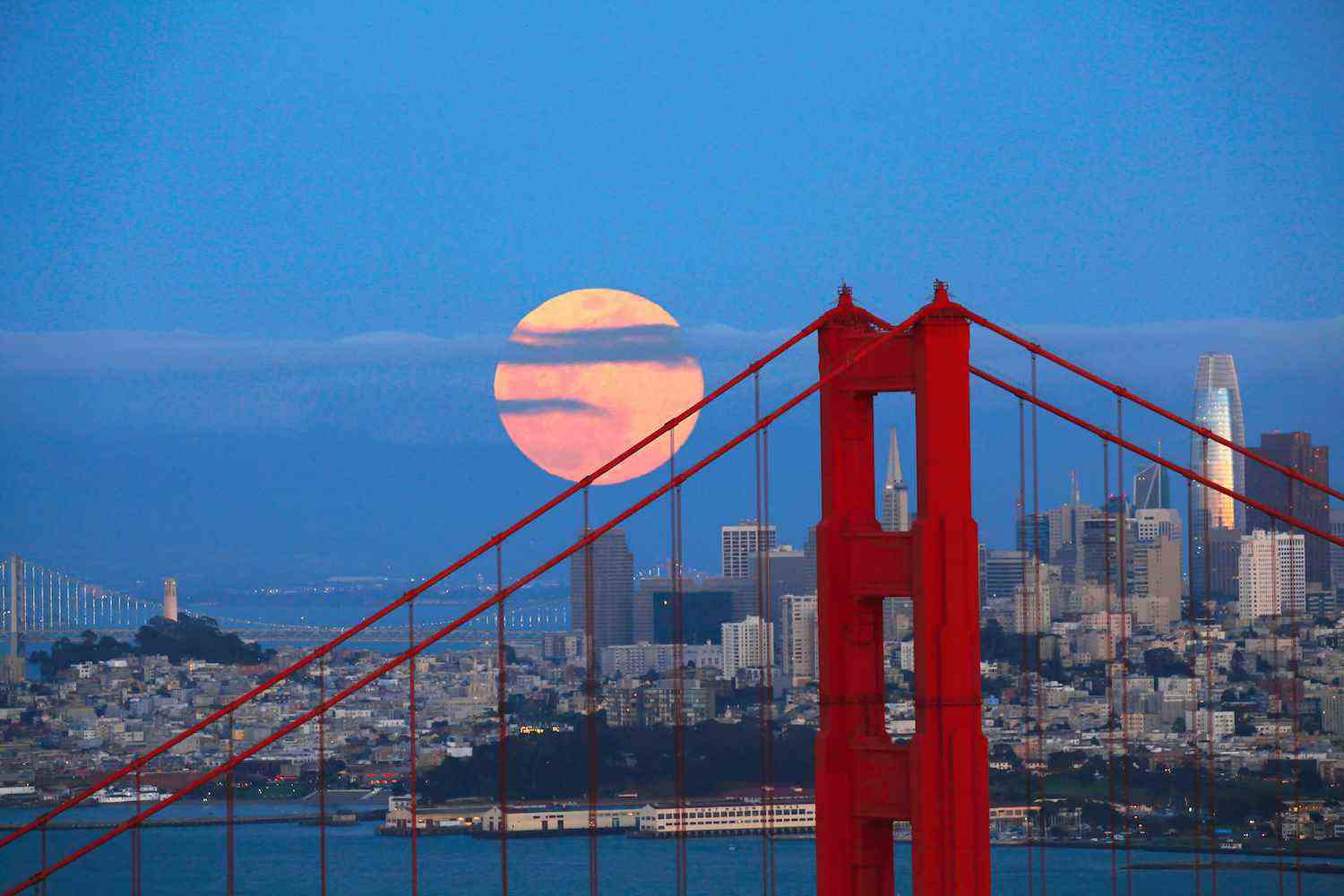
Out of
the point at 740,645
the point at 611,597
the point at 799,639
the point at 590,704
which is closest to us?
the point at 590,704

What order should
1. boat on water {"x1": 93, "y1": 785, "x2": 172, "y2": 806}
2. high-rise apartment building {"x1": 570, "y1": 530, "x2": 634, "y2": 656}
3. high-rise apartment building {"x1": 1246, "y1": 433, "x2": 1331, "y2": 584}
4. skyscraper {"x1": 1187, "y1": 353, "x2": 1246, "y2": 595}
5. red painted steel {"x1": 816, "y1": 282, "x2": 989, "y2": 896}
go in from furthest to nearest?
skyscraper {"x1": 1187, "y1": 353, "x2": 1246, "y2": 595} < high-rise apartment building {"x1": 570, "y1": 530, "x2": 634, "y2": 656} < high-rise apartment building {"x1": 1246, "y1": 433, "x2": 1331, "y2": 584} < boat on water {"x1": 93, "y1": 785, "x2": 172, "y2": 806} < red painted steel {"x1": 816, "y1": 282, "x2": 989, "y2": 896}

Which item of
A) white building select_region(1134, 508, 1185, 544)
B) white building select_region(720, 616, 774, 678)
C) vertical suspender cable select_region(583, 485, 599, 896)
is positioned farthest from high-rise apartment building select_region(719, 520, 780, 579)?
vertical suspender cable select_region(583, 485, 599, 896)

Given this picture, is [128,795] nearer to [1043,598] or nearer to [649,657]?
[649,657]

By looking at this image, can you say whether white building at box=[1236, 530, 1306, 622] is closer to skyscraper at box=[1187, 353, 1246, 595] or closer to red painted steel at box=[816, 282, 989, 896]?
skyscraper at box=[1187, 353, 1246, 595]

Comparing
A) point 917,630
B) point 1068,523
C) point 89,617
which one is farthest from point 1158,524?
point 917,630

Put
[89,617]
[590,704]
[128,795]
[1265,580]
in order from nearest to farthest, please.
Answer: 1. [590,704]
2. [128,795]
3. [1265,580]
4. [89,617]

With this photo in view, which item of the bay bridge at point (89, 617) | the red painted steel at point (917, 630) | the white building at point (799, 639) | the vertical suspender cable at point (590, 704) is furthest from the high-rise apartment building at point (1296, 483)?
the red painted steel at point (917, 630)

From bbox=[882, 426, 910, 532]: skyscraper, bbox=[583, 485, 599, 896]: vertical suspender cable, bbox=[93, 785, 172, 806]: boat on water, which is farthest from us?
bbox=[93, 785, 172, 806]: boat on water
